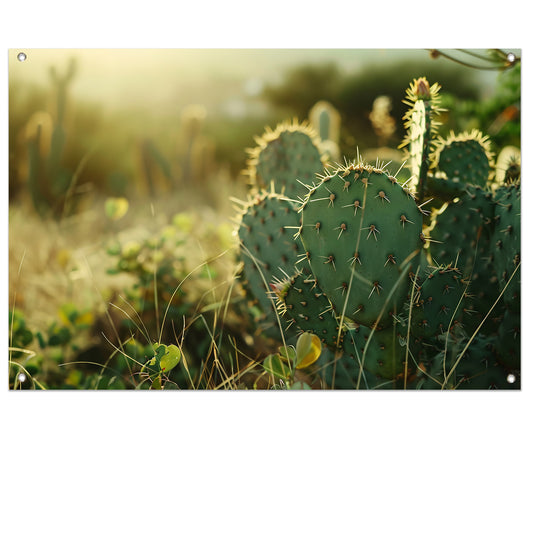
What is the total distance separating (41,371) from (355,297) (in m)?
0.90

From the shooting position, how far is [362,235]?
1.29 m

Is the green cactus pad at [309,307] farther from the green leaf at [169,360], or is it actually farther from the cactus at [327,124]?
the cactus at [327,124]

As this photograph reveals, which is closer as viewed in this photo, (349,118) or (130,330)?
(130,330)

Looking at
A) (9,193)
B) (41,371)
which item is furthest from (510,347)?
(9,193)

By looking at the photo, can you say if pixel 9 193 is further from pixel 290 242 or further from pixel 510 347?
pixel 510 347

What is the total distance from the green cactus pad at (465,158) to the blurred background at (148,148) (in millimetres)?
140

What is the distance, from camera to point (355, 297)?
4.37 ft

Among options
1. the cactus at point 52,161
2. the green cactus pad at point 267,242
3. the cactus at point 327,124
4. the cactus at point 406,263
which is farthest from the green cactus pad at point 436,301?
the cactus at point 52,161

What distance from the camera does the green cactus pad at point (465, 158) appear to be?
66.3 inches

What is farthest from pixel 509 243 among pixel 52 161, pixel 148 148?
pixel 52 161

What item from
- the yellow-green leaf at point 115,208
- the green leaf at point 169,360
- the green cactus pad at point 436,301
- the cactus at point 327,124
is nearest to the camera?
the green cactus pad at point 436,301

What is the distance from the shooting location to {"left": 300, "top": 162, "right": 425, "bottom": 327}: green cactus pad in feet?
4.20

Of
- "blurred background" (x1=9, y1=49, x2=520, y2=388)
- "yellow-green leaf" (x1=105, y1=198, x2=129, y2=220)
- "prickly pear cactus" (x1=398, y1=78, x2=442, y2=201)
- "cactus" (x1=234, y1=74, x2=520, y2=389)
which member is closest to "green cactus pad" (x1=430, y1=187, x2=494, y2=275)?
"cactus" (x1=234, y1=74, x2=520, y2=389)
